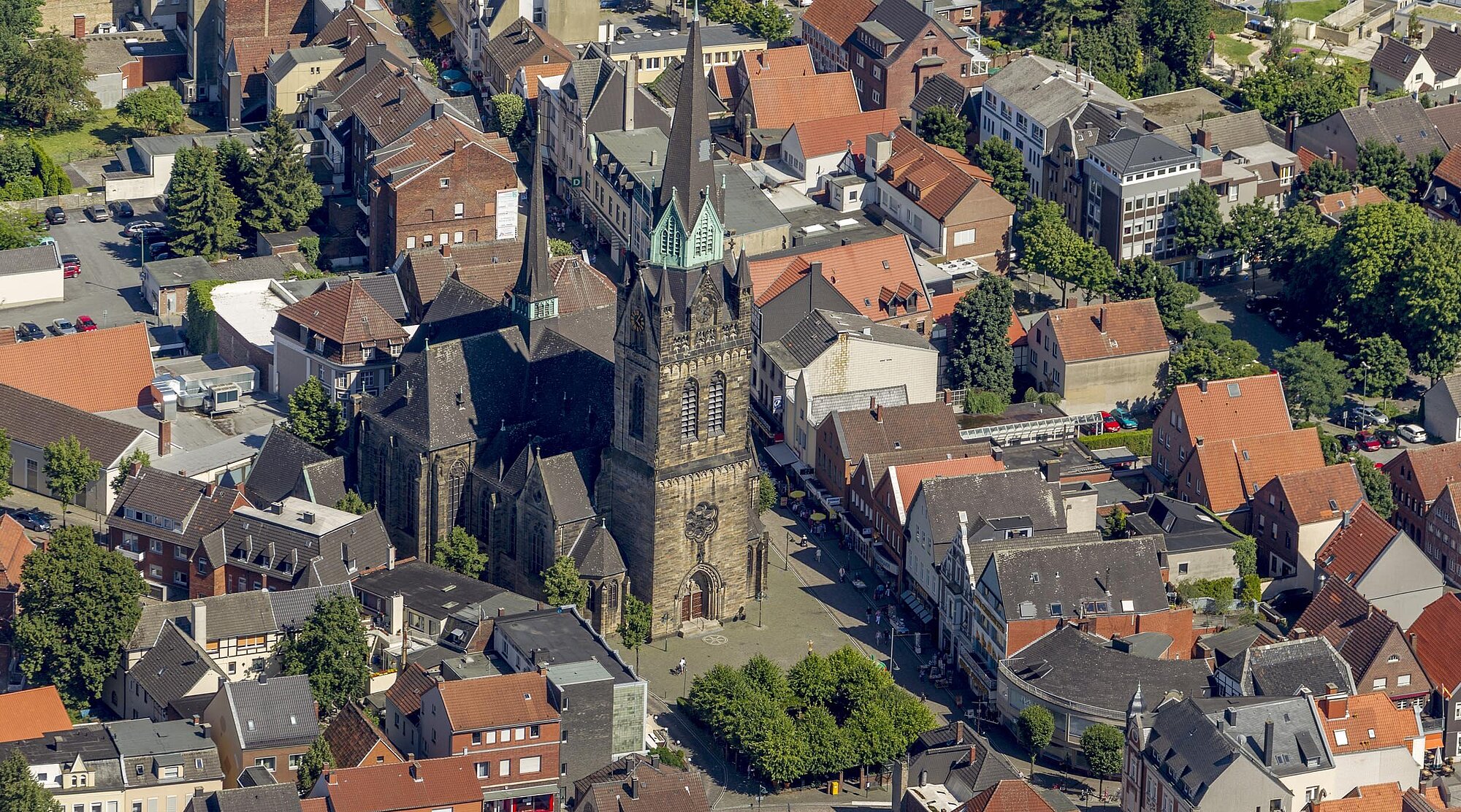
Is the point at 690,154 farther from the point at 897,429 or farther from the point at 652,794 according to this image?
the point at 652,794

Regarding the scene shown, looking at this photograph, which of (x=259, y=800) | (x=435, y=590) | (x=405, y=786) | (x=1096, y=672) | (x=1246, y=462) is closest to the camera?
(x=259, y=800)

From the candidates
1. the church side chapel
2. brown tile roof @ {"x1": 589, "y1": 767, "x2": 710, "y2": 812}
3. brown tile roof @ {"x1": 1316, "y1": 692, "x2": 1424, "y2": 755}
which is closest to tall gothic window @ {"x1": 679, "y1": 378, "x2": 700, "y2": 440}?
the church side chapel

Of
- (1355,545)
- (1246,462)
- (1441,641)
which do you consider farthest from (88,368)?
(1441,641)

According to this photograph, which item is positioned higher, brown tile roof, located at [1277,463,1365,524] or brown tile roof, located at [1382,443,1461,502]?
brown tile roof, located at [1277,463,1365,524]

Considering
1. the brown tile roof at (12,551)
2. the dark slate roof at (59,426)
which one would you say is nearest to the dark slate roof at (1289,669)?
the brown tile roof at (12,551)

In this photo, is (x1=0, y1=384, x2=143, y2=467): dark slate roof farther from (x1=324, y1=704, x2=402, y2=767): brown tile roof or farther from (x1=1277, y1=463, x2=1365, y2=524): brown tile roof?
(x1=1277, y1=463, x2=1365, y2=524): brown tile roof
